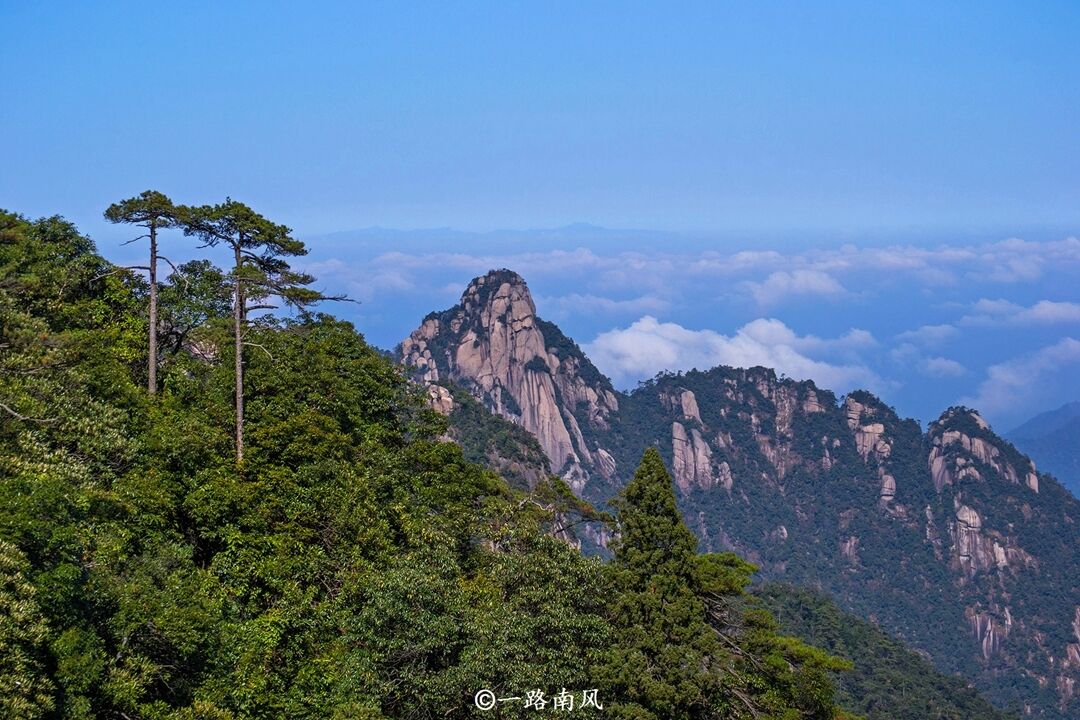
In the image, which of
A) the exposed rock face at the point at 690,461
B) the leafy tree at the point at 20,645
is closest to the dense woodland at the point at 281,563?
the leafy tree at the point at 20,645

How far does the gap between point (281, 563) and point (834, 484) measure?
98.4 metres

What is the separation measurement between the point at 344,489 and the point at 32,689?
8.90 m

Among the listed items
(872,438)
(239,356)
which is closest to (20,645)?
(239,356)

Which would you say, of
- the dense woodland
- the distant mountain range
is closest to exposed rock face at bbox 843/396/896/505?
the distant mountain range

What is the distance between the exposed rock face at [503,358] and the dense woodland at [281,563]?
66.1m

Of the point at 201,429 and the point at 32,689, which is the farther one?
the point at 201,429

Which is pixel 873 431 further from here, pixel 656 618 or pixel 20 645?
pixel 20 645

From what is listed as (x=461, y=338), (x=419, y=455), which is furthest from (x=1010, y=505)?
(x=419, y=455)

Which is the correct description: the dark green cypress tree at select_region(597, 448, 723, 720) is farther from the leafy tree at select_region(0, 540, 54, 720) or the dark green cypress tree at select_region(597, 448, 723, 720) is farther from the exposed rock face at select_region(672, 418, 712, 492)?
the exposed rock face at select_region(672, 418, 712, 492)

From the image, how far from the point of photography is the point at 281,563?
62.2ft

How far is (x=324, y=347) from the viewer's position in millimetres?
27031

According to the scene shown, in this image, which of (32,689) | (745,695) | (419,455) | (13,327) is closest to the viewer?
(32,689)

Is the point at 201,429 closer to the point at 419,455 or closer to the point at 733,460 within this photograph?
the point at 419,455

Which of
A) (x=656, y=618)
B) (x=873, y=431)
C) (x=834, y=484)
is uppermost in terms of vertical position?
(x=873, y=431)
